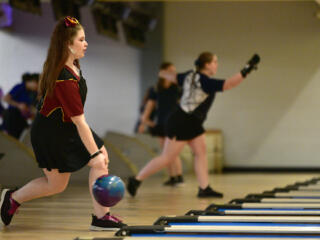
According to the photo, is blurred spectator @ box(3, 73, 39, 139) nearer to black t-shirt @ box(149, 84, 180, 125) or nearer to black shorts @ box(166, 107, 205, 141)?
black t-shirt @ box(149, 84, 180, 125)

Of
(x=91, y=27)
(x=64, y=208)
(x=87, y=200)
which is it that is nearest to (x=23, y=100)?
(x=87, y=200)

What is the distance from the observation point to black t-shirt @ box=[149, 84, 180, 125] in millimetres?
9141

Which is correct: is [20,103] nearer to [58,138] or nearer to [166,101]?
[166,101]

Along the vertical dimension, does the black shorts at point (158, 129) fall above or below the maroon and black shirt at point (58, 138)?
below

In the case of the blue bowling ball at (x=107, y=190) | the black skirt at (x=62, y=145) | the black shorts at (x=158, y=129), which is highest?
the black skirt at (x=62, y=145)

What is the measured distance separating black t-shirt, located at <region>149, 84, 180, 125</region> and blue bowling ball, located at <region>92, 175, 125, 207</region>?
514 cm

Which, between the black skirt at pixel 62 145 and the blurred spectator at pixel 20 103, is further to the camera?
the blurred spectator at pixel 20 103

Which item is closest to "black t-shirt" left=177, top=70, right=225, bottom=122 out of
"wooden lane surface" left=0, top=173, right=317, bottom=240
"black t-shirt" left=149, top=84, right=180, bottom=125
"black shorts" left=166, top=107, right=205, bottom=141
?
"black shorts" left=166, top=107, right=205, bottom=141

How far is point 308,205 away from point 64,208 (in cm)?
200

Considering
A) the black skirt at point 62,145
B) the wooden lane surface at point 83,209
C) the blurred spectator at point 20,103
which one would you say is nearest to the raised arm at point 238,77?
the wooden lane surface at point 83,209

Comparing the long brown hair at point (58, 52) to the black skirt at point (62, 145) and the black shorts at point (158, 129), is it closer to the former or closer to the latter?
the black skirt at point (62, 145)

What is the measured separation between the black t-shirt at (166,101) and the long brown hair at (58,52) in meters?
4.86

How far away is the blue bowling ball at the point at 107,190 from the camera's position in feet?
13.0

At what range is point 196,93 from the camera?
6922mm
